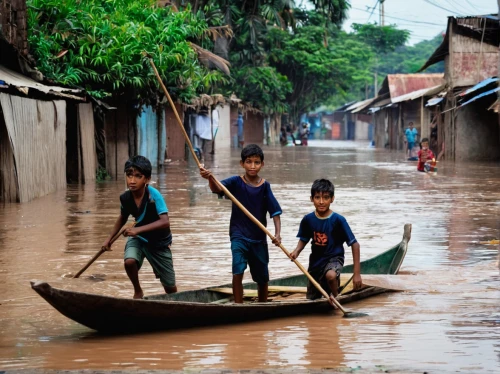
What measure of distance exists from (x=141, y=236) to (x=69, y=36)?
Answer: 11966mm

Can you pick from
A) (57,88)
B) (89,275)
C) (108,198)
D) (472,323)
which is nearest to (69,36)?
(57,88)

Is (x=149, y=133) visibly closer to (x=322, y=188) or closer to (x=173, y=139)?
(x=173, y=139)

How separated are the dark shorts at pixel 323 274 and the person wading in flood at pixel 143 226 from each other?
974 millimetres

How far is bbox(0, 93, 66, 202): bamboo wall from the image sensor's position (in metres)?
13.2

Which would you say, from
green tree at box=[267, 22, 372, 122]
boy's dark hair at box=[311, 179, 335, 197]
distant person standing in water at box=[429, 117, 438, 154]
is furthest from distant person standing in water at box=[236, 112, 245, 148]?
boy's dark hair at box=[311, 179, 335, 197]

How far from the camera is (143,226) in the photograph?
6.07 m

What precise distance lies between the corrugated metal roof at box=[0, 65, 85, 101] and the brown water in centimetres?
166

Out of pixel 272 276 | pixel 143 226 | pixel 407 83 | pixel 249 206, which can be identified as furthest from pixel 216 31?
pixel 143 226

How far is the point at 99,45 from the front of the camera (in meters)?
17.3

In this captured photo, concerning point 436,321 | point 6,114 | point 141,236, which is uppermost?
point 6,114

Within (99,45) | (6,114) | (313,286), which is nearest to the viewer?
(313,286)

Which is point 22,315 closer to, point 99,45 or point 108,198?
point 108,198


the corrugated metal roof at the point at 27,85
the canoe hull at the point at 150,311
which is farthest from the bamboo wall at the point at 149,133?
the canoe hull at the point at 150,311

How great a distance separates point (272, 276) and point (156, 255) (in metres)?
2.03
